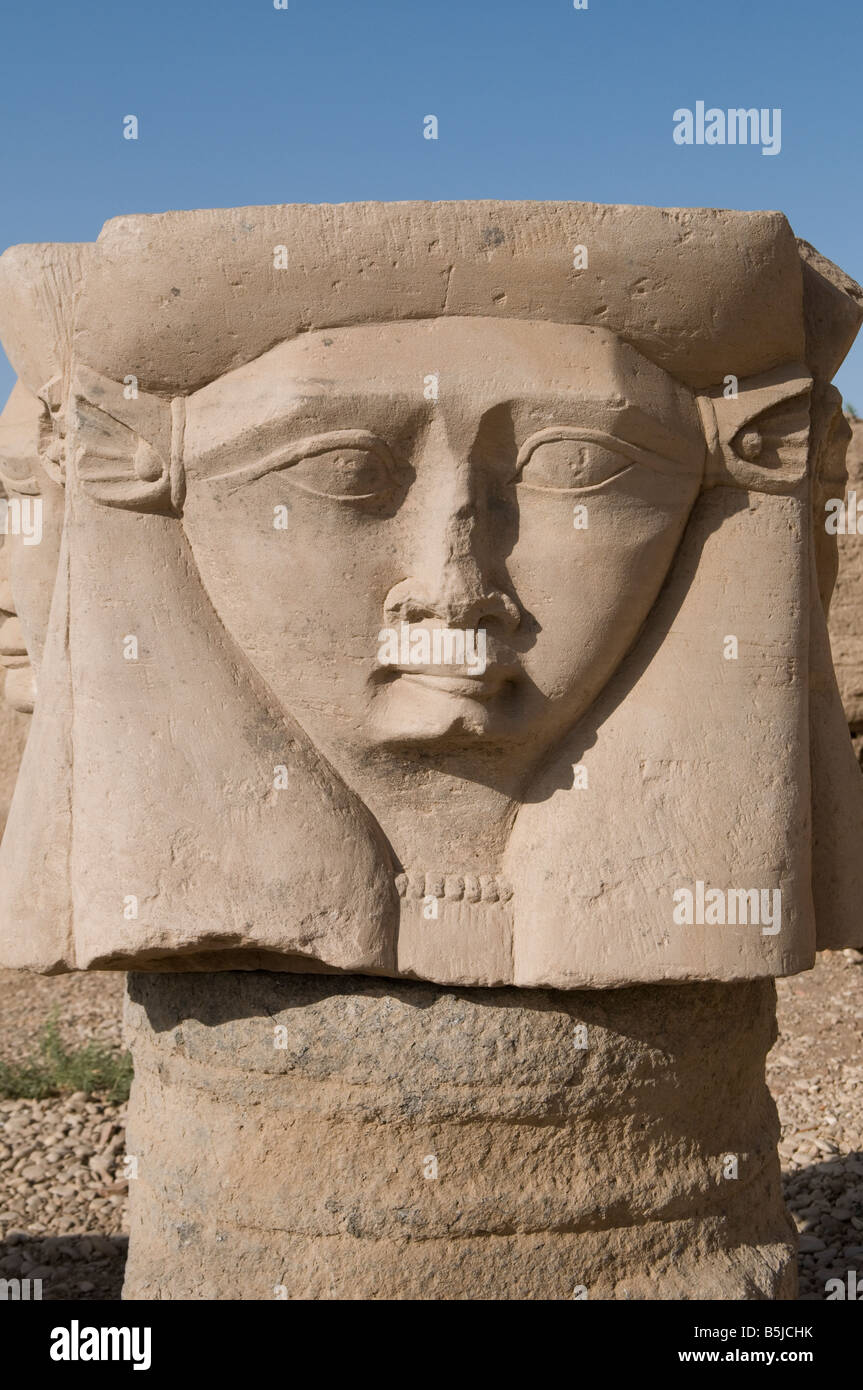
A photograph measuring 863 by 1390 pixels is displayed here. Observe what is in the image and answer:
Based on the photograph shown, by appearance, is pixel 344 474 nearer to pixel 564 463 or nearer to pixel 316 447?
pixel 316 447

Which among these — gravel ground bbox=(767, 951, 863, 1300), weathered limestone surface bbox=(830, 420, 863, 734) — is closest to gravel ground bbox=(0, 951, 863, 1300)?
gravel ground bbox=(767, 951, 863, 1300)

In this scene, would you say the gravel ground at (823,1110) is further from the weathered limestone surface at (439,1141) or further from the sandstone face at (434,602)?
the sandstone face at (434,602)

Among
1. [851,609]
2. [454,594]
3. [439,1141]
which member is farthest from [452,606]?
[851,609]

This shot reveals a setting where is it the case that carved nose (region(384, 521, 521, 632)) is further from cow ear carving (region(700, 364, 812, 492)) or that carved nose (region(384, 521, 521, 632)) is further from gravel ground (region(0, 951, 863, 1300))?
gravel ground (region(0, 951, 863, 1300))

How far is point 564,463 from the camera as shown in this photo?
243cm

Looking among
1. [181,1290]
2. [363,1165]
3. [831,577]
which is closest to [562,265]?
[831,577]

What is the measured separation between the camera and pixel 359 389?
7.72ft

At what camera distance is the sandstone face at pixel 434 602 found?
93.6 inches

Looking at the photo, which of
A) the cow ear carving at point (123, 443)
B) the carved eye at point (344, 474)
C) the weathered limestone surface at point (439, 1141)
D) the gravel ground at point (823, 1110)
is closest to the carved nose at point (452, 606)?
the carved eye at point (344, 474)

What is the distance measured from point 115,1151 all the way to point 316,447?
3379mm

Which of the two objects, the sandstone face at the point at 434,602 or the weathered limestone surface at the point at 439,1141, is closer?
the sandstone face at the point at 434,602

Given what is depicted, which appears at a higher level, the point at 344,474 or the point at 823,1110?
the point at 344,474

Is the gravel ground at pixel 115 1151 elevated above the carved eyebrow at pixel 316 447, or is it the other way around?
the carved eyebrow at pixel 316 447

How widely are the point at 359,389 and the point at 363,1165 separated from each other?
1458mm
